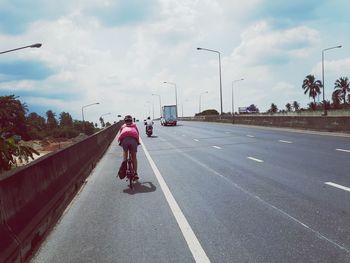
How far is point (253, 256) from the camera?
5.43m

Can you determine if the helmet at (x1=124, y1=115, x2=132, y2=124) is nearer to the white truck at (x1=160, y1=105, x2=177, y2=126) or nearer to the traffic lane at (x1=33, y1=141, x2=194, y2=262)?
the traffic lane at (x1=33, y1=141, x2=194, y2=262)

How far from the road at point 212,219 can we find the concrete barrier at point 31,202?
8.9 inches

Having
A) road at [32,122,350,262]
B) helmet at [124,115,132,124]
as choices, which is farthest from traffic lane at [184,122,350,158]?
helmet at [124,115,132,124]

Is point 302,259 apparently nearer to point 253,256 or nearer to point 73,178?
point 253,256

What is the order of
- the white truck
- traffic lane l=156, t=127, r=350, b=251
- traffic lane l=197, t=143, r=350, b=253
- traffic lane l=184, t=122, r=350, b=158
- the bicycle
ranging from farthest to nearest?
the white truck < traffic lane l=184, t=122, r=350, b=158 < the bicycle < traffic lane l=156, t=127, r=350, b=251 < traffic lane l=197, t=143, r=350, b=253

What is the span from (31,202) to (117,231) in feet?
4.54

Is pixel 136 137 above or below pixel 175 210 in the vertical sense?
above

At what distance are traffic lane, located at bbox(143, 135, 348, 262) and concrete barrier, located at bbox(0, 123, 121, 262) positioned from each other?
7.69 ft

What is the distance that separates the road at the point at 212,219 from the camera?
224 inches

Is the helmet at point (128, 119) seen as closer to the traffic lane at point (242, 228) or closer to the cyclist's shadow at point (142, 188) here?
the cyclist's shadow at point (142, 188)

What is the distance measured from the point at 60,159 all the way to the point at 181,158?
922 cm

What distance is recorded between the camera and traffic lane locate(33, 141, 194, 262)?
226 inches

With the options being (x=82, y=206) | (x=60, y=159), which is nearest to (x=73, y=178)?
(x=60, y=159)

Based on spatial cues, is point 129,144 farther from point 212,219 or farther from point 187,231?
point 187,231
